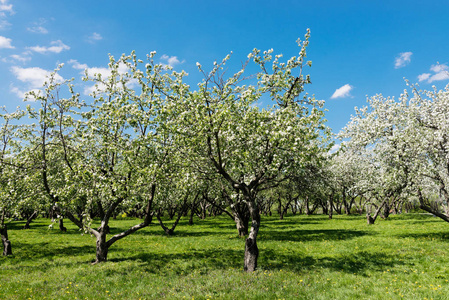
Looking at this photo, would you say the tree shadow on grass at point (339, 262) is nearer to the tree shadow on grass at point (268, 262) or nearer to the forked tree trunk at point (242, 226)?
the tree shadow on grass at point (268, 262)

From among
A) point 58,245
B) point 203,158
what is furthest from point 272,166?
point 58,245

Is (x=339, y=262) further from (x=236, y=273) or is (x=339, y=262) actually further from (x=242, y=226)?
(x=242, y=226)

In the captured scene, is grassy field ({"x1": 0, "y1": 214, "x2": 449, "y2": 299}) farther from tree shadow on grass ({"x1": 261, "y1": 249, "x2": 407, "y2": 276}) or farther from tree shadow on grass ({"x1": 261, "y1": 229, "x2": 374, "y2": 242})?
tree shadow on grass ({"x1": 261, "y1": 229, "x2": 374, "y2": 242})

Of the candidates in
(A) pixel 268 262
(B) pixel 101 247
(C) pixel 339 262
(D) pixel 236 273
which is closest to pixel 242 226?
(A) pixel 268 262

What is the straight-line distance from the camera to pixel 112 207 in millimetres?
19656

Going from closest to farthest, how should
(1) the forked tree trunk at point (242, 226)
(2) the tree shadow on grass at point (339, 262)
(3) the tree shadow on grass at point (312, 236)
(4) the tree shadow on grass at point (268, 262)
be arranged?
(2) the tree shadow on grass at point (339, 262), (4) the tree shadow on grass at point (268, 262), (3) the tree shadow on grass at point (312, 236), (1) the forked tree trunk at point (242, 226)

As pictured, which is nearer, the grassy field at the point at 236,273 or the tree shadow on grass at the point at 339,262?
the grassy field at the point at 236,273

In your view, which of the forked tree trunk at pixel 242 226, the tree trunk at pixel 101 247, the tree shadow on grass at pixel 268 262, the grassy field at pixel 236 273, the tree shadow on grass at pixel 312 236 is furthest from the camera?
the forked tree trunk at pixel 242 226

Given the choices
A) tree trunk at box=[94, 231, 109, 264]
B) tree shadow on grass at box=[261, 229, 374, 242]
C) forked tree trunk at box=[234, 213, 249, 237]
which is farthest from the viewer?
forked tree trunk at box=[234, 213, 249, 237]

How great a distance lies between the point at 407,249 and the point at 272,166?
46.8ft

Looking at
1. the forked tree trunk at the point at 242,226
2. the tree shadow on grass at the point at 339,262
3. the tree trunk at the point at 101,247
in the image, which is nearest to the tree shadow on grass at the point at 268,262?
the tree shadow on grass at the point at 339,262

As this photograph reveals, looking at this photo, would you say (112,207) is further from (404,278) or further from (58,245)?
(404,278)

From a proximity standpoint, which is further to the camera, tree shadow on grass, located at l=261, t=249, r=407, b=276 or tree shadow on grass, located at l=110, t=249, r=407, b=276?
tree shadow on grass, located at l=110, t=249, r=407, b=276

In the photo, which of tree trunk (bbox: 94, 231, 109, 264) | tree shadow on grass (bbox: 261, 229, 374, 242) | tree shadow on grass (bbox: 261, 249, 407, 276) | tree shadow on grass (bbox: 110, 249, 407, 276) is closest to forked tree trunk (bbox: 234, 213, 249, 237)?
tree shadow on grass (bbox: 261, 229, 374, 242)
